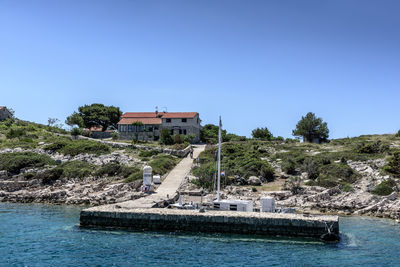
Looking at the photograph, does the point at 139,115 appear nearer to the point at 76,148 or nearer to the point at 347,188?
the point at 76,148

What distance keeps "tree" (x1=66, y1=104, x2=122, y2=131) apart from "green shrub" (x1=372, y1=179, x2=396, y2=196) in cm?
7426

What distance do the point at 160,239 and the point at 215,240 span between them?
12.7 ft

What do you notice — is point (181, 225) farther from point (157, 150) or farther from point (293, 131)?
point (293, 131)

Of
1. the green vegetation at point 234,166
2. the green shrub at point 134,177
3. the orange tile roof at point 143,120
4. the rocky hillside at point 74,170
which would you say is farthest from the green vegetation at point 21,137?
the green vegetation at point 234,166

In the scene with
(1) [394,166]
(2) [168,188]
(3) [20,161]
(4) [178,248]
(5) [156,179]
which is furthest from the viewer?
(3) [20,161]

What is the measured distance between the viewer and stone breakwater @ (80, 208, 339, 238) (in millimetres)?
28266

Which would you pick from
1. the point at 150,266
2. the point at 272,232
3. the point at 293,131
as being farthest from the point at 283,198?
the point at 293,131

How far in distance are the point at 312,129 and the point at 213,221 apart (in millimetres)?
61685

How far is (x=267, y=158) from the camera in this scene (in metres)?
64.0

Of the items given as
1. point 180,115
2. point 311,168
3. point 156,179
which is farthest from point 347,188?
point 180,115

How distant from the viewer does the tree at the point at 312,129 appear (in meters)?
85.9

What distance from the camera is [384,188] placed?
137ft

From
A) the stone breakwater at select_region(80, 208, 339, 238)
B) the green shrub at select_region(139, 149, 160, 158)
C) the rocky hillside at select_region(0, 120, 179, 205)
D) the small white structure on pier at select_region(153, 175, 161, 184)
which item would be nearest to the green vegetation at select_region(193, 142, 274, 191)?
the small white structure on pier at select_region(153, 175, 161, 184)

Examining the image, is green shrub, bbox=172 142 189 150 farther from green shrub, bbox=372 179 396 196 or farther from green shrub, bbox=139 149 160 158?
green shrub, bbox=372 179 396 196
